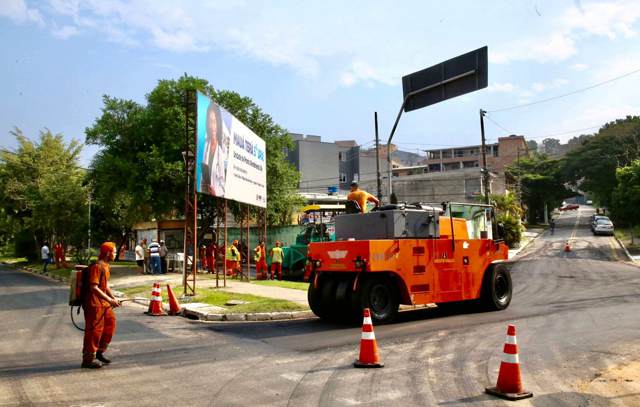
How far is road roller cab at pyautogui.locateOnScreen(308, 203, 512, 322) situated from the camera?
10875mm

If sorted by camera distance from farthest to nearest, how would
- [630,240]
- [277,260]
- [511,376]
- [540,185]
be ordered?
[540,185], [630,240], [277,260], [511,376]

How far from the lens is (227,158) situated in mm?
17125

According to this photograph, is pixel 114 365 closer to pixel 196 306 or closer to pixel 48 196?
pixel 196 306

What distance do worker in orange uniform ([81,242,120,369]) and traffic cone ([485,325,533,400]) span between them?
5.04 metres

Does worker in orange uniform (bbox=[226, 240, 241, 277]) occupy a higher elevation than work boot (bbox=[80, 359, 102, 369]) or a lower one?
higher

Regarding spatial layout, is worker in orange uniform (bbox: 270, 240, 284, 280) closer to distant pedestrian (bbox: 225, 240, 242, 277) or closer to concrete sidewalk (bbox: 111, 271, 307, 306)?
distant pedestrian (bbox: 225, 240, 242, 277)

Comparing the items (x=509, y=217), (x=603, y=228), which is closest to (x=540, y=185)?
(x=603, y=228)

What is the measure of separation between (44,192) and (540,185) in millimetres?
54480

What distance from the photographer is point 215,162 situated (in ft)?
53.3

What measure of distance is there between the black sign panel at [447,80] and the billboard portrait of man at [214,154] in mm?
6620

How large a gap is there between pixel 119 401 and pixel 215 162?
11.1 meters

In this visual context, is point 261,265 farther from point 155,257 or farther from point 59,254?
point 59,254

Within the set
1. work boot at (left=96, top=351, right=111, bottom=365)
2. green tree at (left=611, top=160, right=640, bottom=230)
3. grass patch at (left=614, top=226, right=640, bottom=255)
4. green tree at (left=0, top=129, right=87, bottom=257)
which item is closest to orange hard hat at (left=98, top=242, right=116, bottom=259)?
work boot at (left=96, top=351, right=111, bottom=365)

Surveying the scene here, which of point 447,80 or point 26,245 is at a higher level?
point 447,80
